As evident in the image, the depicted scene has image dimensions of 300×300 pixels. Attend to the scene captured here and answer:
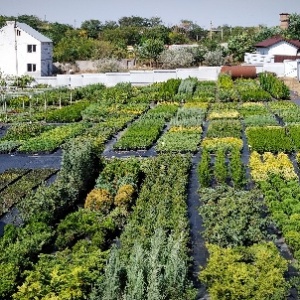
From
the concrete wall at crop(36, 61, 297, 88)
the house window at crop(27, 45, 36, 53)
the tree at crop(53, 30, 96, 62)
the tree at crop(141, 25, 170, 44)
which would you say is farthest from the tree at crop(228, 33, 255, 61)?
the house window at crop(27, 45, 36, 53)

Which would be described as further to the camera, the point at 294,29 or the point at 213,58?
the point at 294,29

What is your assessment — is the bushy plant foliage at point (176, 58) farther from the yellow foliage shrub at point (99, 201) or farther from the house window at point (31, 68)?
the yellow foliage shrub at point (99, 201)

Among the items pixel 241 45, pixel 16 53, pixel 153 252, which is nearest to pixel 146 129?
pixel 153 252

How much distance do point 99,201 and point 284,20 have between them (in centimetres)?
4821

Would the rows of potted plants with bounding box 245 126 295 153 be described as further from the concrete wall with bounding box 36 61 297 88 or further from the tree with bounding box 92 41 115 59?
the tree with bounding box 92 41 115 59

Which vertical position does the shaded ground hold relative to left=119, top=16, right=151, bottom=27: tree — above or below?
below

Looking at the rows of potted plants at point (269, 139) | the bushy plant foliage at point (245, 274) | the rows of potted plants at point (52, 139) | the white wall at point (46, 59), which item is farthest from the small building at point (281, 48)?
the bushy plant foliage at point (245, 274)

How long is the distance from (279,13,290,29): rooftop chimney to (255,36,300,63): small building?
7.04 metres

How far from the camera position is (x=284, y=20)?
5703cm

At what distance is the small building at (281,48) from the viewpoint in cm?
4789

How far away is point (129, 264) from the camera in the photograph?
9.80m

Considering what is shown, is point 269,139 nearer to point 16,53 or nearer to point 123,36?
point 16,53

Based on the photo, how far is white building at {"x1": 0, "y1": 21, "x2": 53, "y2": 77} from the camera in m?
43.3

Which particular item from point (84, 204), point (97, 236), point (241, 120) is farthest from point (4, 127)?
point (97, 236)
